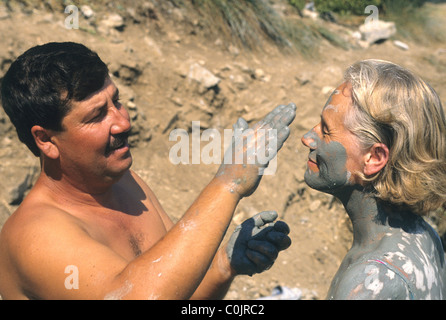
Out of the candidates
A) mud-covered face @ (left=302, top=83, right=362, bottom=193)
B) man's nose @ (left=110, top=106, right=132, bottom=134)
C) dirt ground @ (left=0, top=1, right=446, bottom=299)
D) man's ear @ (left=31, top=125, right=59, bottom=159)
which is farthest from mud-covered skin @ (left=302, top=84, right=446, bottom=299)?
dirt ground @ (left=0, top=1, right=446, bottom=299)

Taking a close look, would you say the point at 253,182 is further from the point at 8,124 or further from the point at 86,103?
the point at 8,124

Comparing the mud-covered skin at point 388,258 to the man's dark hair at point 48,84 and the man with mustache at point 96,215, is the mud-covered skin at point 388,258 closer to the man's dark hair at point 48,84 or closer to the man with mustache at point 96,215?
the man with mustache at point 96,215

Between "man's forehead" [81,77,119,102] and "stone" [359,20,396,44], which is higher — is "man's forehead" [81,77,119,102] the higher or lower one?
the higher one

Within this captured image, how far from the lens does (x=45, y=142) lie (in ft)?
7.89

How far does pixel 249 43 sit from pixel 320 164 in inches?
184

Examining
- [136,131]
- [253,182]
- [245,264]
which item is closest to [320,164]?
[253,182]

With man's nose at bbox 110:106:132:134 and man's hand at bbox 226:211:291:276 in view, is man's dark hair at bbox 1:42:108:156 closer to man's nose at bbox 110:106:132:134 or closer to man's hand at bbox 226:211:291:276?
man's nose at bbox 110:106:132:134

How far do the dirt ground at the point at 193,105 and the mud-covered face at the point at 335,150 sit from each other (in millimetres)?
2481

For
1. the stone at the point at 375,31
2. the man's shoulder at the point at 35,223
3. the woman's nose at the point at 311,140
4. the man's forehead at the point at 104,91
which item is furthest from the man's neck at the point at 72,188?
the stone at the point at 375,31

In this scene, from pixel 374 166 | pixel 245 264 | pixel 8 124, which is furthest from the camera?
pixel 8 124

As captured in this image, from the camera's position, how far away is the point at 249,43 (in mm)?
6836

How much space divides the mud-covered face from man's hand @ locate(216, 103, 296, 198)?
0.34 m

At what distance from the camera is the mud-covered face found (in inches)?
91.3

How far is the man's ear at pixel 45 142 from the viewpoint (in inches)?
93.5
